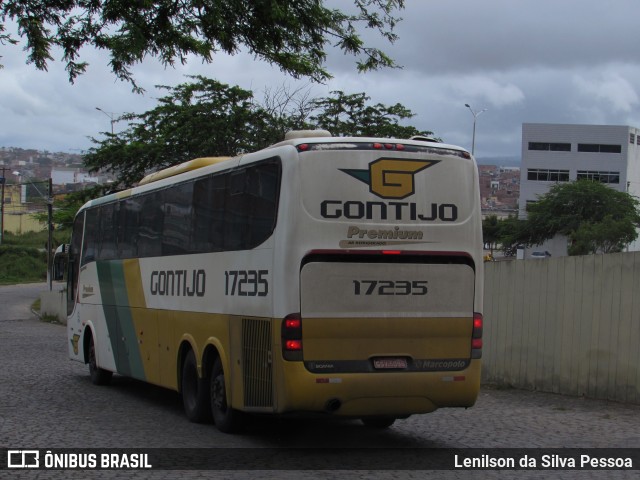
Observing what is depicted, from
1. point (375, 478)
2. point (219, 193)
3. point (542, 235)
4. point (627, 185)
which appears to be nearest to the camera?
point (375, 478)

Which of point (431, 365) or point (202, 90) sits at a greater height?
point (202, 90)

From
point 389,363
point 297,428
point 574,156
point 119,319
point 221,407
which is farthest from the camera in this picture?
point 574,156

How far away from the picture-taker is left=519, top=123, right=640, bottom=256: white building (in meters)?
105

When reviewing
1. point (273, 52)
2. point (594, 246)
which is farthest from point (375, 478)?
point (594, 246)

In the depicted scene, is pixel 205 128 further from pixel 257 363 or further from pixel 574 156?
pixel 574 156

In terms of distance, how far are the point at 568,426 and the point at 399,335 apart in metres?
3.54

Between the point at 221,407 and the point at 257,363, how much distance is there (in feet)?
5.33

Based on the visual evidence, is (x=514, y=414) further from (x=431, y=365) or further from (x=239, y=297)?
(x=239, y=297)

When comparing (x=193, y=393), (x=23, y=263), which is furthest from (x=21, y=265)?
(x=193, y=393)

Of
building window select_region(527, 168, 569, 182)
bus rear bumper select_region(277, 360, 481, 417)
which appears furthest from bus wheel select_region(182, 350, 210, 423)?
building window select_region(527, 168, 569, 182)

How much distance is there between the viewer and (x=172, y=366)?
1312 cm

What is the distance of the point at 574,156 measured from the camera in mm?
106312

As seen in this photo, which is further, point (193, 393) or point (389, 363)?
point (193, 393)

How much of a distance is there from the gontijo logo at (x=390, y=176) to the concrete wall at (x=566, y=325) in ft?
16.4
